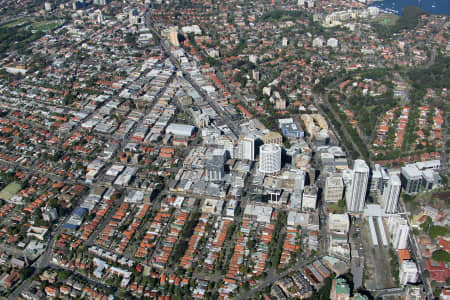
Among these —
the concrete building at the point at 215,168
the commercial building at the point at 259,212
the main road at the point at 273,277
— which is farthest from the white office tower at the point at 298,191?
the concrete building at the point at 215,168

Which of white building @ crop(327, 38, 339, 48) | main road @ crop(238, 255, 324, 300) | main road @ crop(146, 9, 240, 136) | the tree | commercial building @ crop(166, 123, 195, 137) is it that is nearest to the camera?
main road @ crop(238, 255, 324, 300)

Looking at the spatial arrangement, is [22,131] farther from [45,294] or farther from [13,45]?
[13,45]

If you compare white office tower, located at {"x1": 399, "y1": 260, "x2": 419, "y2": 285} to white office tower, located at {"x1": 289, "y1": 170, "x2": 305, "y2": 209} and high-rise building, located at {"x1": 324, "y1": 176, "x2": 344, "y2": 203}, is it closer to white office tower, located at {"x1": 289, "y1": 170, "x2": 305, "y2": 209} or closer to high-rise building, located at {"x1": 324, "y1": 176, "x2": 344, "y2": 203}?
high-rise building, located at {"x1": 324, "y1": 176, "x2": 344, "y2": 203}

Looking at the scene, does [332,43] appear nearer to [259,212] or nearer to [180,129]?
[180,129]

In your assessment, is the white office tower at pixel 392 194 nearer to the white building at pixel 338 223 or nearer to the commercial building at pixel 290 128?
the white building at pixel 338 223

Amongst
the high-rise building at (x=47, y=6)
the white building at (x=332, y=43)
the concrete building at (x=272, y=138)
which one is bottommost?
the concrete building at (x=272, y=138)

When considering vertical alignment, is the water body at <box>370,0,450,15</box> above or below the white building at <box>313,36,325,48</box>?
above

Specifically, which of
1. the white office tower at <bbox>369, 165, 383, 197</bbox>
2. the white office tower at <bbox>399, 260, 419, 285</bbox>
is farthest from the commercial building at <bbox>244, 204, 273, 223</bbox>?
the white office tower at <bbox>399, 260, 419, 285</bbox>

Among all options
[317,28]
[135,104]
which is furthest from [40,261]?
[317,28]
